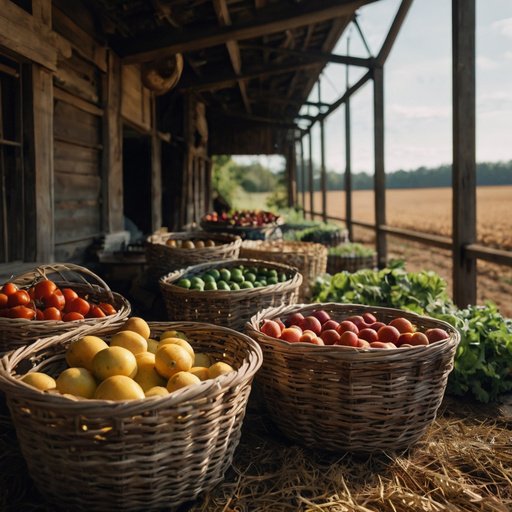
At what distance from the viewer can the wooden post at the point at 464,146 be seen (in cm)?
433

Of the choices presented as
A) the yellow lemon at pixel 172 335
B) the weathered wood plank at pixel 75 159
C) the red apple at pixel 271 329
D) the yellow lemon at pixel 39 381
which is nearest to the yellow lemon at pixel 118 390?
the yellow lemon at pixel 39 381

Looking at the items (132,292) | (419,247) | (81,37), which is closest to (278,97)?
(81,37)

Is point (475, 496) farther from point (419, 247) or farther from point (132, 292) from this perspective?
point (419, 247)

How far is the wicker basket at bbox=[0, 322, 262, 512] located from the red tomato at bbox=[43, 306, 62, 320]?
80 cm

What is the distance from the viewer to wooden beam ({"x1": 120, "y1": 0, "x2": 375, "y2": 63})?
5.49 metres

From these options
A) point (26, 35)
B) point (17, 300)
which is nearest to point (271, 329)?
point (17, 300)

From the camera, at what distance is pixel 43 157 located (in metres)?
4.09

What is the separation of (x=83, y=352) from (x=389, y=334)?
4.27 ft

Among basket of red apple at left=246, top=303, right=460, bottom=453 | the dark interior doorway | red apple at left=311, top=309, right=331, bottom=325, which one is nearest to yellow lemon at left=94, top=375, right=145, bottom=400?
basket of red apple at left=246, top=303, right=460, bottom=453

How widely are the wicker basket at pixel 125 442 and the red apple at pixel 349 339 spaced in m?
0.62

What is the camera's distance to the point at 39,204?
4.07 meters

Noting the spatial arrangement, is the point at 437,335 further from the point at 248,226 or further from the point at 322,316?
the point at 248,226

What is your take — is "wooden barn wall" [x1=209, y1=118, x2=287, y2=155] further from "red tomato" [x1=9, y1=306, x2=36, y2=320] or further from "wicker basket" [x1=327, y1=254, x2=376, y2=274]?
"red tomato" [x1=9, y1=306, x2=36, y2=320]

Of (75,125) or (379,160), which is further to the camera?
(379,160)
